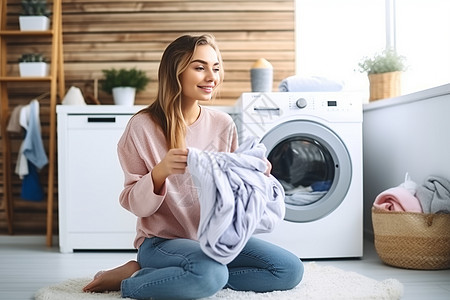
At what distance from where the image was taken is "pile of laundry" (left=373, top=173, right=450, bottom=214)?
9.19 ft

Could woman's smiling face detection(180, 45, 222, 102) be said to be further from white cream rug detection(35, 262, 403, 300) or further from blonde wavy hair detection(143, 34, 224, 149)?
white cream rug detection(35, 262, 403, 300)

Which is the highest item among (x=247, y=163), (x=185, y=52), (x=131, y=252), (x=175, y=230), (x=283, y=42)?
(x=283, y=42)

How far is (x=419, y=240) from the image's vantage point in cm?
281

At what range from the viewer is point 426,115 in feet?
10.00

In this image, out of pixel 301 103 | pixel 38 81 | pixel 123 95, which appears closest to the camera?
pixel 301 103

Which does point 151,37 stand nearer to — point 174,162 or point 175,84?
point 175,84

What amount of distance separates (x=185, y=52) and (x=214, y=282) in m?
0.76

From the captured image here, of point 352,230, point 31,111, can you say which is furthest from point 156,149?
point 31,111

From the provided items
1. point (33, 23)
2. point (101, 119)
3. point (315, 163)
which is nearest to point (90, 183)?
point (101, 119)

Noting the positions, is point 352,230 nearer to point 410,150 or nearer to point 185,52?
point 410,150

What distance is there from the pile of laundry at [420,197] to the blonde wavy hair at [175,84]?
1222 mm

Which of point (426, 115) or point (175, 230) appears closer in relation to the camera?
point (175, 230)

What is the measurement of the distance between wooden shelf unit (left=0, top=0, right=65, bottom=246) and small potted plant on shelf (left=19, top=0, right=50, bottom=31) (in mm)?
43

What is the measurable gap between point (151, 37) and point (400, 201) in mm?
1941
